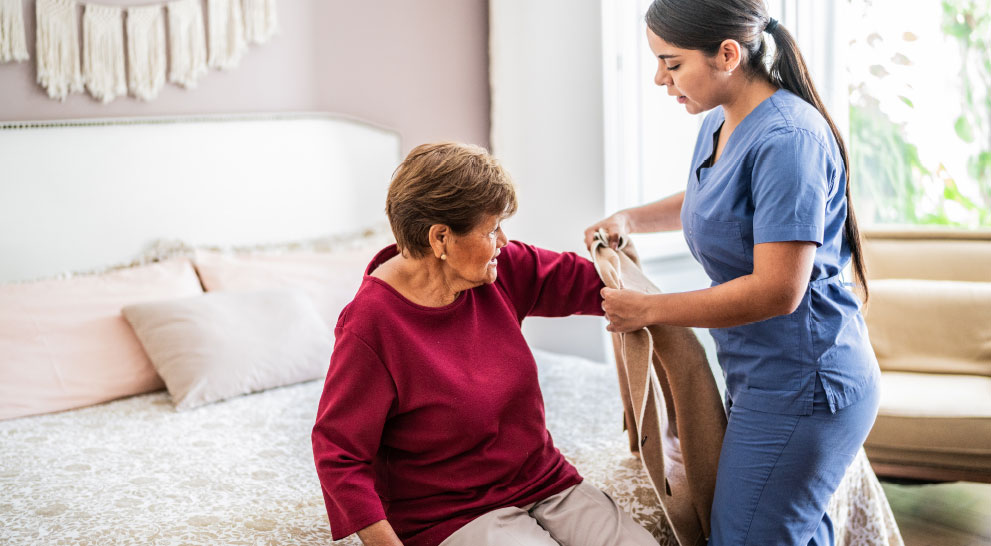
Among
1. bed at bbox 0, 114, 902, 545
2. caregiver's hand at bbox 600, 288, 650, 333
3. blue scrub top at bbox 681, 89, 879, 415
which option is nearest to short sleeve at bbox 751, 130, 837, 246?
blue scrub top at bbox 681, 89, 879, 415

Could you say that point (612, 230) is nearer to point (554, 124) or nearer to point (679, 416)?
point (679, 416)

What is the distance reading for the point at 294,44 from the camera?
3.27 metres

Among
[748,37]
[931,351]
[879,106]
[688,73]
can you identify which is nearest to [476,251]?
[688,73]

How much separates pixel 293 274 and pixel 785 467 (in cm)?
197

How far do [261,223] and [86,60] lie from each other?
0.81m

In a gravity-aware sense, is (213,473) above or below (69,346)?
below

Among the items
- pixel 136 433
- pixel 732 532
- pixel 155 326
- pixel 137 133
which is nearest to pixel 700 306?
pixel 732 532

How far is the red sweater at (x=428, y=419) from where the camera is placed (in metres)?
1.37

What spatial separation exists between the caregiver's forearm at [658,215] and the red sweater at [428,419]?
0.47 m

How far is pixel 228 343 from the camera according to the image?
8.31ft

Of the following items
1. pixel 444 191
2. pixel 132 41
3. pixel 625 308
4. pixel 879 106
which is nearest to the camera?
pixel 444 191

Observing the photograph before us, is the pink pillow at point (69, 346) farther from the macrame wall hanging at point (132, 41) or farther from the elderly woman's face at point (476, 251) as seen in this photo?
the elderly woman's face at point (476, 251)

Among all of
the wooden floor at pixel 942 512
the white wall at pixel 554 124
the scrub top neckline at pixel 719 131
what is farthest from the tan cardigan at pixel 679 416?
the white wall at pixel 554 124

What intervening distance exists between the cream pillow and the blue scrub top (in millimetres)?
1522
